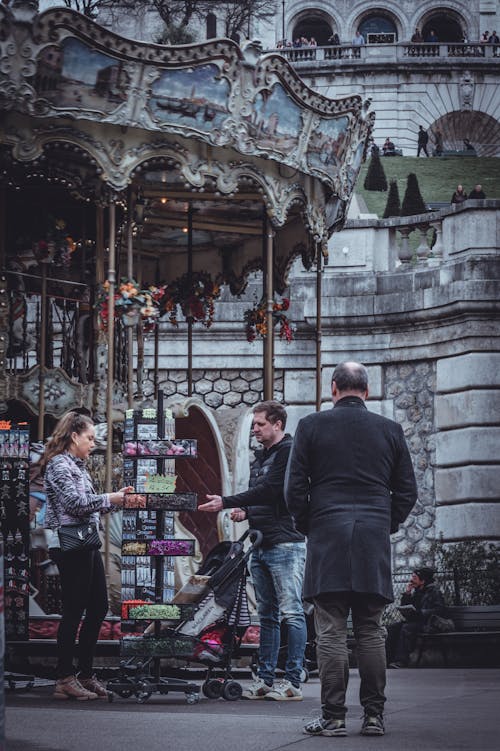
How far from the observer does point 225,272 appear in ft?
64.8

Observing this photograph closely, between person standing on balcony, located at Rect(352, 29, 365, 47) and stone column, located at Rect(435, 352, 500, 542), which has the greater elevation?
person standing on balcony, located at Rect(352, 29, 365, 47)

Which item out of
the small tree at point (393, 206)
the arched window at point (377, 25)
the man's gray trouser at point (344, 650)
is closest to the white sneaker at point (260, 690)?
the man's gray trouser at point (344, 650)

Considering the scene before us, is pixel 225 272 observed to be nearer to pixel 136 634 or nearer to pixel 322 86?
pixel 136 634

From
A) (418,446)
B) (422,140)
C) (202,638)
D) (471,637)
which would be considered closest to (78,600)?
(202,638)

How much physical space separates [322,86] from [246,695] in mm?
54076

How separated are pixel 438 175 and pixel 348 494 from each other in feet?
133

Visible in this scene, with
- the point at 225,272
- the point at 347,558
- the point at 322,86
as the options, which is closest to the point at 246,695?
the point at 347,558

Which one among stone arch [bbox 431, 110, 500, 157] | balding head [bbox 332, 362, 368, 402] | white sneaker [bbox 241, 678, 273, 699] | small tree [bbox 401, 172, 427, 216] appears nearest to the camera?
balding head [bbox 332, 362, 368, 402]

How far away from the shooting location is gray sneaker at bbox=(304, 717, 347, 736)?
8.23 m

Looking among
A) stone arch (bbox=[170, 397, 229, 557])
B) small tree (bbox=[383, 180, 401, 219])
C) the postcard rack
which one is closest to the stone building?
stone arch (bbox=[170, 397, 229, 557])

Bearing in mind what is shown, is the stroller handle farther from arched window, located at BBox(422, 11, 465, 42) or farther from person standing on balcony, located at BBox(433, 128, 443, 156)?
arched window, located at BBox(422, 11, 465, 42)

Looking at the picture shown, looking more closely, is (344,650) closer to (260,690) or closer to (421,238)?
(260,690)

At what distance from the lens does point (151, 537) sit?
1085 centimetres

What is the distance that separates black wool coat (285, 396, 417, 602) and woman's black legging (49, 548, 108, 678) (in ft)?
8.07
